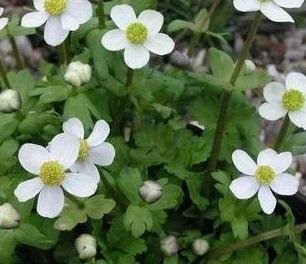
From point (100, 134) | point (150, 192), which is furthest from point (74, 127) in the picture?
point (150, 192)

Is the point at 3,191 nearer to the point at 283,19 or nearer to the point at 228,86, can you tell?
the point at 228,86

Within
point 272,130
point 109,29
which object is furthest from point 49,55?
point 109,29

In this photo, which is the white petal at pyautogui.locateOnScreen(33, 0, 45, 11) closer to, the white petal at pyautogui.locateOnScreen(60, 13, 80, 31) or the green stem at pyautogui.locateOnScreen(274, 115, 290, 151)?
the white petal at pyautogui.locateOnScreen(60, 13, 80, 31)

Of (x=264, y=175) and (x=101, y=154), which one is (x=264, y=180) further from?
(x=101, y=154)

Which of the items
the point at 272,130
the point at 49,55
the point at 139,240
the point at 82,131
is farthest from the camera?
the point at 49,55

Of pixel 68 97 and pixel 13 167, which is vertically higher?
pixel 68 97
